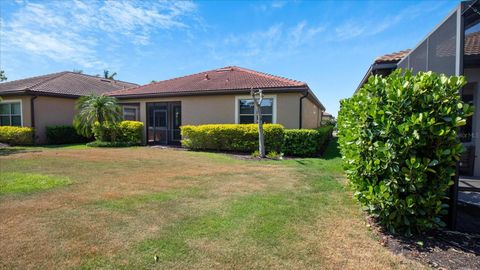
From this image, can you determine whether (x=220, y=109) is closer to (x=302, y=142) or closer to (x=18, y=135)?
(x=302, y=142)

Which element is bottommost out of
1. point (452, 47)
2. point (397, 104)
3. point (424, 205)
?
point (424, 205)

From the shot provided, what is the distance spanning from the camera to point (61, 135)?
17.9m

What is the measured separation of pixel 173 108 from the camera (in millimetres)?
17344

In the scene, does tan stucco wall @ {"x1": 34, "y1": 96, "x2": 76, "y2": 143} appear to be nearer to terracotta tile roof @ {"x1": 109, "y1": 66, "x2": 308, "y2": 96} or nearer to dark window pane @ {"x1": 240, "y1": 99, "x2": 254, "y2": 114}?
terracotta tile roof @ {"x1": 109, "y1": 66, "x2": 308, "y2": 96}

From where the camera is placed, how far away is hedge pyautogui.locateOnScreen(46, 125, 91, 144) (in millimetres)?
17578

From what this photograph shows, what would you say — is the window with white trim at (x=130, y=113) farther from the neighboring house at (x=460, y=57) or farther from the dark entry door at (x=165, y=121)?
the neighboring house at (x=460, y=57)

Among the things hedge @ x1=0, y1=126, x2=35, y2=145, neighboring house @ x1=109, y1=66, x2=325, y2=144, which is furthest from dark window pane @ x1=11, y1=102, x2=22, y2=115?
neighboring house @ x1=109, y1=66, x2=325, y2=144

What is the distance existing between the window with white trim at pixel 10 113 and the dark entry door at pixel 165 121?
882cm

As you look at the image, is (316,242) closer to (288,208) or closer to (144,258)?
(288,208)

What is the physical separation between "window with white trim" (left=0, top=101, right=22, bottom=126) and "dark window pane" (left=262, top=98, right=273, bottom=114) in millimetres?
16234

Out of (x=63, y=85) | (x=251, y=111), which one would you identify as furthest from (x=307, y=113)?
(x=63, y=85)

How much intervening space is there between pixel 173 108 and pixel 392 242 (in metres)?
15.5

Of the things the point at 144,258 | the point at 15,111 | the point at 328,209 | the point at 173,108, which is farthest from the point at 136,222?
the point at 15,111

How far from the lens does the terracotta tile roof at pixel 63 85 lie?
18062 mm
